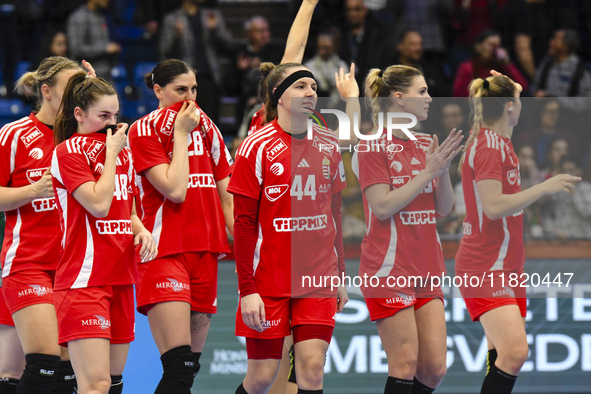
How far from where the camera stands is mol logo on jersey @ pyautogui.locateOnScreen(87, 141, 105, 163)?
3.73 m

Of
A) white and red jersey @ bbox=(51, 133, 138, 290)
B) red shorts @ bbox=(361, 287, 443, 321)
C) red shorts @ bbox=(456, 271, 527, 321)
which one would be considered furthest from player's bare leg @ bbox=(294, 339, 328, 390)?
red shorts @ bbox=(456, 271, 527, 321)

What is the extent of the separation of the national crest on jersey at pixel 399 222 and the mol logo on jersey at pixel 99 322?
1.48 m

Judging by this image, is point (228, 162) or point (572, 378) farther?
point (572, 378)

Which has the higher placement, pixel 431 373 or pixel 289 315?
pixel 289 315

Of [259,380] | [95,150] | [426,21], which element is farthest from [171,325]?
[426,21]

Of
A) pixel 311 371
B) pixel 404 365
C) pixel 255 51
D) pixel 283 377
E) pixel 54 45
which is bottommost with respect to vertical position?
pixel 283 377

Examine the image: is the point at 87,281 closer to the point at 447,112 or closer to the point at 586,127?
the point at 447,112

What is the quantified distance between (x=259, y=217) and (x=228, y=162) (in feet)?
1.92

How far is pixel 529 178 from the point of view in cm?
484

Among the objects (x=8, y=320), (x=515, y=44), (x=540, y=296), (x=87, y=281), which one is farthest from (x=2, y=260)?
(x=515, y=44)

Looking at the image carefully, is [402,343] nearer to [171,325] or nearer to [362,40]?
[171,325]

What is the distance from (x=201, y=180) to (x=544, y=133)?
2.52m

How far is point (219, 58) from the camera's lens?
9.38 m

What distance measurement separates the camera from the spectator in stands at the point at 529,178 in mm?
4828
